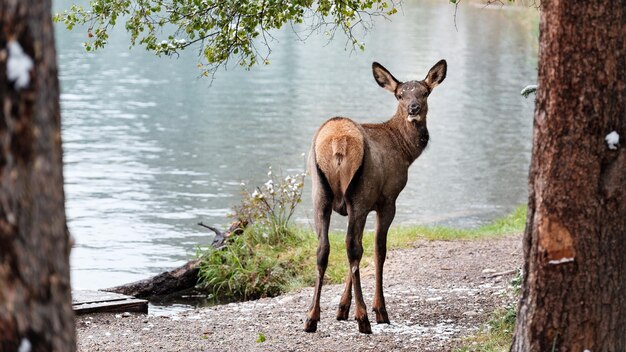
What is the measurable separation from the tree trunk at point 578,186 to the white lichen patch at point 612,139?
0.01 meters

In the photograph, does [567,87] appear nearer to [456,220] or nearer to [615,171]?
[615,171]

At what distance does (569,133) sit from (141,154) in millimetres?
18962

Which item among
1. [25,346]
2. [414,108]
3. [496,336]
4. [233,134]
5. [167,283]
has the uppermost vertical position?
[414,108]

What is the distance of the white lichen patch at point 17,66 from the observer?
2885mm

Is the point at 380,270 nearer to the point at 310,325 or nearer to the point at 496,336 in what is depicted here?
the point at 310,325

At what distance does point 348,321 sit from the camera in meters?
8.18

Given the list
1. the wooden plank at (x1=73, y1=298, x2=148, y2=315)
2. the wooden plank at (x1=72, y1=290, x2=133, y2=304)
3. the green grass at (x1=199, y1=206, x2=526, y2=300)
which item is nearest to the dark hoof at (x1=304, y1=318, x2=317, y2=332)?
the wooden plank at (x1=73, y1=298, x2=148, y2=315)

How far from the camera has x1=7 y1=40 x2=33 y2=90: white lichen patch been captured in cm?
289

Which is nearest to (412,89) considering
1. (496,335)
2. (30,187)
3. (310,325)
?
(310,325)

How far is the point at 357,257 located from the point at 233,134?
1796cm

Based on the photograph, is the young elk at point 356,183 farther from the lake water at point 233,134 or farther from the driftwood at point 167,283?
the driftwood at point 167,283

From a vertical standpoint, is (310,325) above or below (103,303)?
above

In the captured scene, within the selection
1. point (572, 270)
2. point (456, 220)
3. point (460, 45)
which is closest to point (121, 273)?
point (456, 220)

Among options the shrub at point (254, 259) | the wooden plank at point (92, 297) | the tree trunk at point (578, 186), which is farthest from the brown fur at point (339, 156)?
the shrub at point (254, 259)
